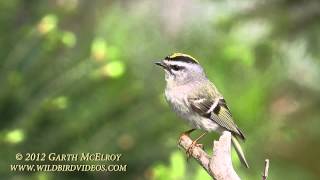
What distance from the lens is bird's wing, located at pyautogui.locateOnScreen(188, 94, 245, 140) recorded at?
6.16ft

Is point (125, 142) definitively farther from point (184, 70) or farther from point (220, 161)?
point (220, 161)

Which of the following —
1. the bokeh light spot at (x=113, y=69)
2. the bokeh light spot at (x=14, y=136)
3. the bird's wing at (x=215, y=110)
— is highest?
the bokeh light spot at (x=113, y=69)

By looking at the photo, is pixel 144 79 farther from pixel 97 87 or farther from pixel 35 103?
pixel 35 103

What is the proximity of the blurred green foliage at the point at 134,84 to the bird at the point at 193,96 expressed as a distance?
973 mm

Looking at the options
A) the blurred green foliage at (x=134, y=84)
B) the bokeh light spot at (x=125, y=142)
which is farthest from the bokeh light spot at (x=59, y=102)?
the bokeh light spot at (x=125, y=142)

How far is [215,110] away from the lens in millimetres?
1980

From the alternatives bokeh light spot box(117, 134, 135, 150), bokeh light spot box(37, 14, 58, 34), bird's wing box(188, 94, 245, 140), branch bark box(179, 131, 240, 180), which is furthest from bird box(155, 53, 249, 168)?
bokeh light spot box(117, 134, 135, 150)

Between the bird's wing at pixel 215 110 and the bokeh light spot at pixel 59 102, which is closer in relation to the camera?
the bird's wing at pixel 215 110

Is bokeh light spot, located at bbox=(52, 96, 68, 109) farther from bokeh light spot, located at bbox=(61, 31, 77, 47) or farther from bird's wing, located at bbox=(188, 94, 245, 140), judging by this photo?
bird's wing, located at bbox=(188, 94, 245, 140)

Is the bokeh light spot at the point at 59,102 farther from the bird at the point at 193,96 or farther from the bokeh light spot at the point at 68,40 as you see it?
the bird at the point at 193,96

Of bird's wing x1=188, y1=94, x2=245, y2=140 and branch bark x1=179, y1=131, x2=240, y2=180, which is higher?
bird's wing x1=188, y1=94, x2=245, y2=140

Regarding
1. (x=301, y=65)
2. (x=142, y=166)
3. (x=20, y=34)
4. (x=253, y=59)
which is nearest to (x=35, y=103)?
(x=20, y=34)

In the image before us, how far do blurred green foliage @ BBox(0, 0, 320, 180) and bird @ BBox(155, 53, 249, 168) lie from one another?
973 millimetres

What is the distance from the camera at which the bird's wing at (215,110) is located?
188 centimetres
